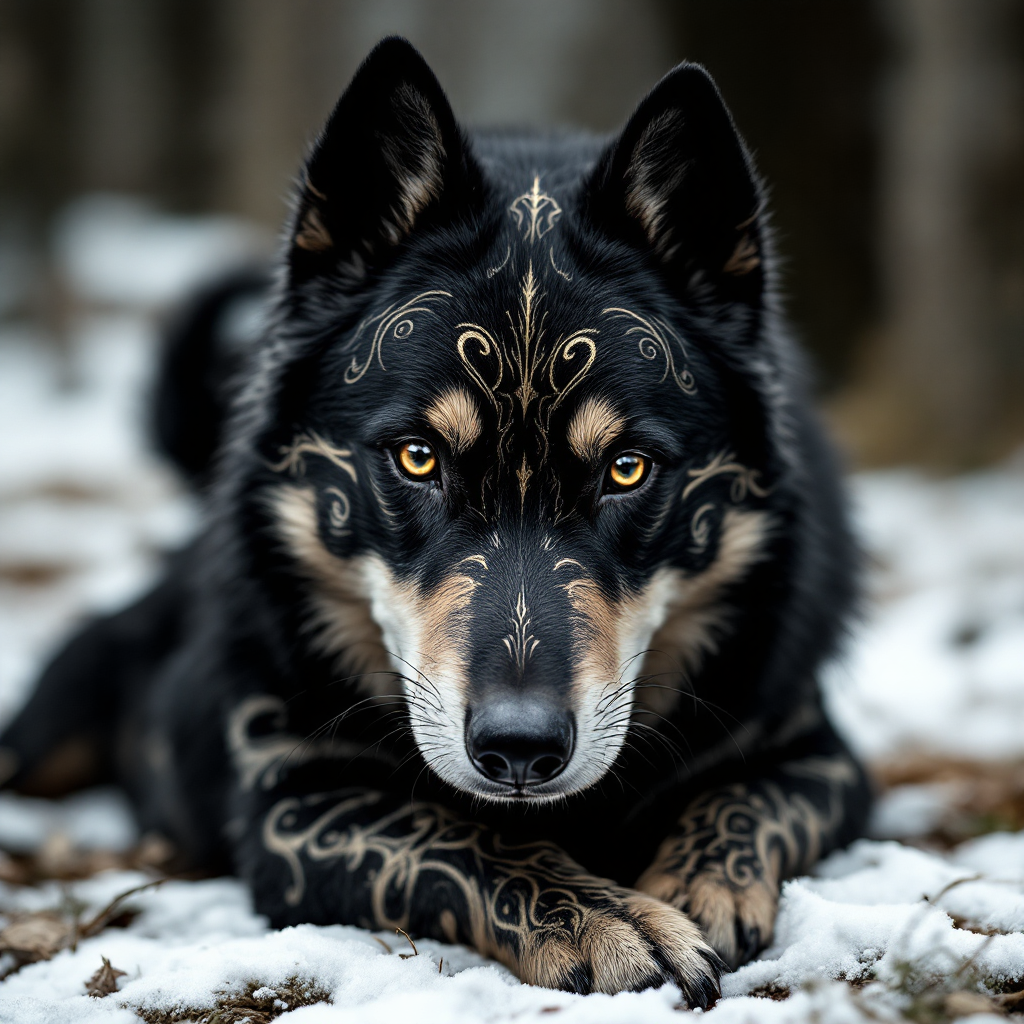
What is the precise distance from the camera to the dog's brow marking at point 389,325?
2.65m

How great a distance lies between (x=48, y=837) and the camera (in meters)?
4.00

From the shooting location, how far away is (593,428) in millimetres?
2527

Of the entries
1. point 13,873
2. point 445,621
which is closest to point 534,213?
point 445,621

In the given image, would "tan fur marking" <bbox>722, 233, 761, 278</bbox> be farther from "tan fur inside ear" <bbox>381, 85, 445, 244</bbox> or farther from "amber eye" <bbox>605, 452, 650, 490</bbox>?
"tan fur inside ear" <bbox>381, 85, 445, 244</bbox>

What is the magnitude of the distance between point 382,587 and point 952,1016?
1587 mm

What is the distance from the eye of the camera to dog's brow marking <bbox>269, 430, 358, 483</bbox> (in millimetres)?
2754

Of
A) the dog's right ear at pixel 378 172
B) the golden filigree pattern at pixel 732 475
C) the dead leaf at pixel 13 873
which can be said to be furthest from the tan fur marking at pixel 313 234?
the dead leaf at pixel 13 873

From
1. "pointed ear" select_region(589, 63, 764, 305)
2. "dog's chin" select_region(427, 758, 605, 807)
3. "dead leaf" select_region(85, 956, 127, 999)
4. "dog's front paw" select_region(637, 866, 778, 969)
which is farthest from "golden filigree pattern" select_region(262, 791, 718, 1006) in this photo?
"pointed ear" select_region(589, 63, 764, 305)

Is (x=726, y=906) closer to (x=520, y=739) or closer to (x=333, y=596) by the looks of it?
(x=520, y=739)

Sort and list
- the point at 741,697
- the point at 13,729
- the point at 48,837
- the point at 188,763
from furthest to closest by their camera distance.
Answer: the point at 13,729, the point at 48,837, the point at 188,763, the point at 741,697

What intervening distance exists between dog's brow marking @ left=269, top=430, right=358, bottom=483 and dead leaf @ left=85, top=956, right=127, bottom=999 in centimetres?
131

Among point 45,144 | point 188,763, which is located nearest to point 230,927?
point 188,763

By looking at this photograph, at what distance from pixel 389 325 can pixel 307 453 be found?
1.45ft

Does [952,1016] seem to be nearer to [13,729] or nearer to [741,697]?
[741,697]
